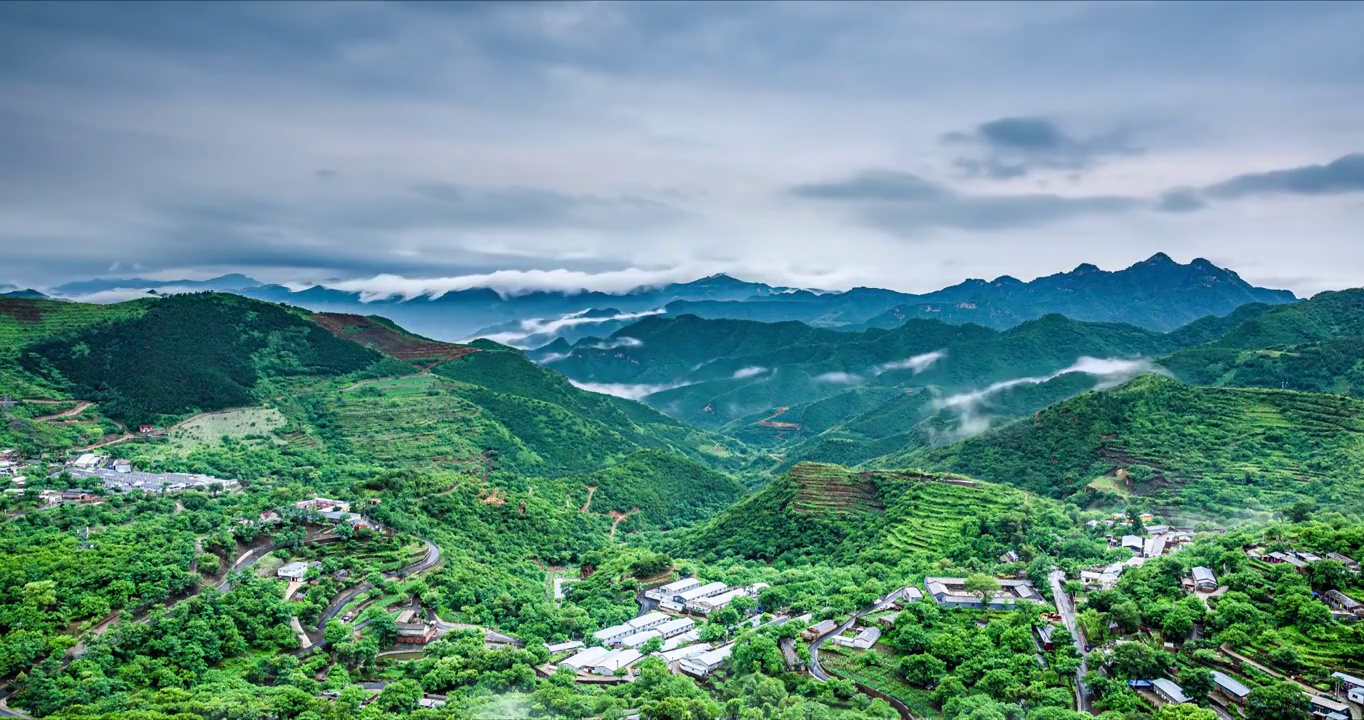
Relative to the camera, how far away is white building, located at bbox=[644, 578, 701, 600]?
184 ft

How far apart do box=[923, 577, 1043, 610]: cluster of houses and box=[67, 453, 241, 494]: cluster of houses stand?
5401 cm

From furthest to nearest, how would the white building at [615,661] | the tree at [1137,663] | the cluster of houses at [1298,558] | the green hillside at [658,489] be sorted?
the green hillside at [658,489] → the white building at [615,661] → the cluster of houses at [1298,558] → the tree at [1137,663]

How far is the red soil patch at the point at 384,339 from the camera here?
12094 cm

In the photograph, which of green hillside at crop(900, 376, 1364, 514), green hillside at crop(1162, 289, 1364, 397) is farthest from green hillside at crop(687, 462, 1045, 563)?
green hillside at crop(1162, 289, 1364, 397)

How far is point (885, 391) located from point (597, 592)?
496 ft

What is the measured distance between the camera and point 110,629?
132ft

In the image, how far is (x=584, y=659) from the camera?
43750 mm

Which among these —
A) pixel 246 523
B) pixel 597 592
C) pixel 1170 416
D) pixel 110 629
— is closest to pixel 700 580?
pixel 597 592

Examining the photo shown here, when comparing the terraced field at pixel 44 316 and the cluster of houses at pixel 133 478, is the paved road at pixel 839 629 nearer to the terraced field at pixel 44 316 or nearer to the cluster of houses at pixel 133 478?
the cluster of houses at pixel 133 478

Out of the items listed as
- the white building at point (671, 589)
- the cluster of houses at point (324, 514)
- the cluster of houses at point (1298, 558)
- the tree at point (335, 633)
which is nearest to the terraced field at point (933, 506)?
the white building at point (671, 589)

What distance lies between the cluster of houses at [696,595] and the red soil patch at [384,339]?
244ft

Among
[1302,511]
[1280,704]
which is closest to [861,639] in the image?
[1280,704]

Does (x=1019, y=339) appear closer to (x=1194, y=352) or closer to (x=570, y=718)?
(x=1194, y=352)

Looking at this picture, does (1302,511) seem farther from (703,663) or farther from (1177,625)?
(703,663)
